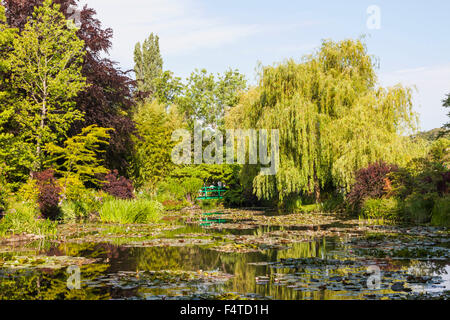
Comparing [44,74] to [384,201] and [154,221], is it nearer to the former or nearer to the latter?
[154,221]

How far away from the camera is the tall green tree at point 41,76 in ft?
66.3

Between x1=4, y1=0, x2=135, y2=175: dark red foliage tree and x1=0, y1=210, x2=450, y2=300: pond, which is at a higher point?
x1=4, y1=0, x2=135, y2=175: dark red foliage tree

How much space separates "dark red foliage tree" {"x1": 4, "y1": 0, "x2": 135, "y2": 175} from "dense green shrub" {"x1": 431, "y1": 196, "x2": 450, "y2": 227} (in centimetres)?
1658

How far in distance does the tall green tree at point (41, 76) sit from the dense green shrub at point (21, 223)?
481 cm

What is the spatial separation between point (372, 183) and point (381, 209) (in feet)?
4.67

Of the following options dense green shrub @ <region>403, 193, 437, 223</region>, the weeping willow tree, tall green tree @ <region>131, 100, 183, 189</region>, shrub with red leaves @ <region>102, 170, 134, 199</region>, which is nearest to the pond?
dense green shrub @ <region>403, 193, 437, 223</region>

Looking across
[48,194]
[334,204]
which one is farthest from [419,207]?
[48,194]

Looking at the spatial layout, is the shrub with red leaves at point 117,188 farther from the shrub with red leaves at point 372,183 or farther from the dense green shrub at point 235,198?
the shrub with red leaves at point 372,183

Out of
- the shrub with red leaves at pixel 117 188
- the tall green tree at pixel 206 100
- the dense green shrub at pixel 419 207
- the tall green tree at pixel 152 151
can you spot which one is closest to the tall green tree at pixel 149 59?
the tall green tree at pixel 206 100

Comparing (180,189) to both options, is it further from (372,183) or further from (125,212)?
(372,183)

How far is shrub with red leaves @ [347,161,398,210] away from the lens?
1912 centimetres

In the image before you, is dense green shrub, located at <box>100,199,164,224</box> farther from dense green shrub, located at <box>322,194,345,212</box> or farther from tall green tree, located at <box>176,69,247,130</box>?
tall green tree, located at <box>176,69,247,130</box>

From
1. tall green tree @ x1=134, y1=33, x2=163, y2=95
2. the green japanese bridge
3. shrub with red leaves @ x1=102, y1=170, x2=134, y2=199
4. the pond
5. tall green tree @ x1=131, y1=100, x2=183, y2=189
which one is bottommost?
the pond

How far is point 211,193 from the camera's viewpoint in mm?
35000
